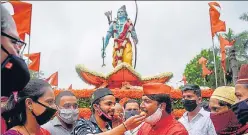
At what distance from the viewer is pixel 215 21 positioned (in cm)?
1402

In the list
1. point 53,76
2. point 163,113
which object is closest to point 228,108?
point 163,113

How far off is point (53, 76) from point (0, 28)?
12.6 m

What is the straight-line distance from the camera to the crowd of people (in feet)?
6.15

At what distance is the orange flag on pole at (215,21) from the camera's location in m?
13.8

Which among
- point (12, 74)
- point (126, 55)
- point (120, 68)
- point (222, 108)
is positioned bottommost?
point (222, 108)

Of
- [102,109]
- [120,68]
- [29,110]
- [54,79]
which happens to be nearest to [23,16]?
[54,79]

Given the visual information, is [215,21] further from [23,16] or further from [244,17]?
[244,17]

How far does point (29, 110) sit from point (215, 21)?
38.1ft

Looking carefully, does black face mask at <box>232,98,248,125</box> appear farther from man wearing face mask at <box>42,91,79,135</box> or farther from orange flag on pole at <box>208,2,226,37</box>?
orange flag on pole at <box>208,2,226,37</box>

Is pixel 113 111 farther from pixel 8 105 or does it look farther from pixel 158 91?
pixel 8 105

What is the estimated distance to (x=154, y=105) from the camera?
4211 millimetres

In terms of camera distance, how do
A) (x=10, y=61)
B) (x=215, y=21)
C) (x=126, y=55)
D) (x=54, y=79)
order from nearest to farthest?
(x=10, y=61)
(x=215, y=21)
(x=54, y=79)
(x=126, y=55)

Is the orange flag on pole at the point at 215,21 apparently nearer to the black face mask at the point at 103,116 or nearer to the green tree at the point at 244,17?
the black face mask at the point at 103,116

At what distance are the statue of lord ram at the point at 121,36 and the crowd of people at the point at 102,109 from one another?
13015 mm
